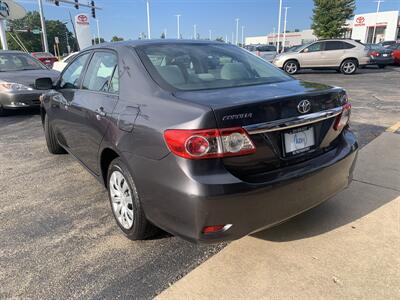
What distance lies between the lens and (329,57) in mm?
16828

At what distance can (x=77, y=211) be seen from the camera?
3.47 metres

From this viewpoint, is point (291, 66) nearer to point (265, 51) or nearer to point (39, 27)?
point (265, 51)

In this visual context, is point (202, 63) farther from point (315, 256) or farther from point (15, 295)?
point (15, 295)

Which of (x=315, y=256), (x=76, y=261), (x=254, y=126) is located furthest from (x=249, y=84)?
(x=76, y=261)

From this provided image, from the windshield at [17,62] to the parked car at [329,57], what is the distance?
12.0 m

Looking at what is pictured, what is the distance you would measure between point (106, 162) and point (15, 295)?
1.26 metres

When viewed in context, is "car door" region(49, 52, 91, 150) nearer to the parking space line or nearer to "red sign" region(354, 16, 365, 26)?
the parking space line

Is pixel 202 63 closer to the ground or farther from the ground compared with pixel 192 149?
farther from the ground

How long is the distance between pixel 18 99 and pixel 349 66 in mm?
14760

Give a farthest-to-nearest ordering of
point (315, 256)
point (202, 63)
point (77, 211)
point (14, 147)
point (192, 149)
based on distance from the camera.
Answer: point (14, 147)
point (77, 211)
point (202, 63)
point (315, 256)
point (192, 149)

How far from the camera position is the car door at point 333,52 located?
1667 centimetres

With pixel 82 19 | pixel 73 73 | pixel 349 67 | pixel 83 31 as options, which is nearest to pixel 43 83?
pixel 73 73

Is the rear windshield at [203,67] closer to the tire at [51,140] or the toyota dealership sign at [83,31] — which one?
the tire at [51,140]

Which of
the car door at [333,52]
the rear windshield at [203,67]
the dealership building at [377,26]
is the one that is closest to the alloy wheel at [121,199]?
the rear windshield at [203,67]
